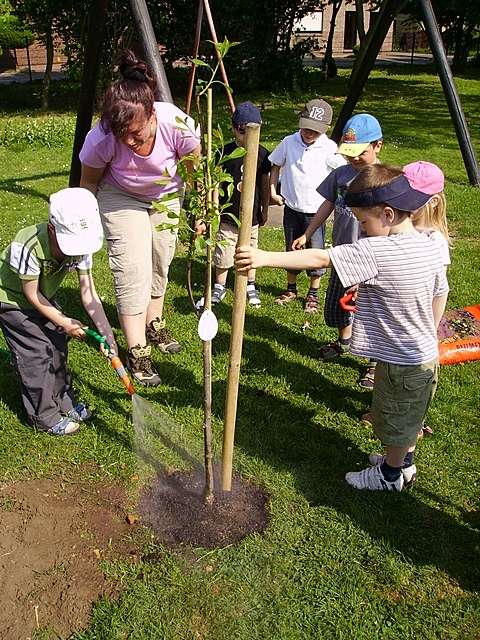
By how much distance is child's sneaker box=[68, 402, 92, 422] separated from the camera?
351cm

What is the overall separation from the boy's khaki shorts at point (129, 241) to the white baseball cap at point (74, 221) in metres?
0.88

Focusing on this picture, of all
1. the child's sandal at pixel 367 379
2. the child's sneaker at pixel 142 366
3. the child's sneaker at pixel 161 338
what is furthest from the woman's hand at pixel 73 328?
the child's sandal at pixel 367 379

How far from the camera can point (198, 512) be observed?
9.45 feet

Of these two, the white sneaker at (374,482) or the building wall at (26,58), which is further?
the building wall at (26,58)

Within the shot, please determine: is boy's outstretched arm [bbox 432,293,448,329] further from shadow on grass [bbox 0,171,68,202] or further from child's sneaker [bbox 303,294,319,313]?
shadow on grass [bbox 0,171,68,202]

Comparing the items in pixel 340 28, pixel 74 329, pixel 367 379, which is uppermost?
pixel 340 28

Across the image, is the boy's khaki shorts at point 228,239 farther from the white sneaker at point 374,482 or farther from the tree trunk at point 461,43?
the tree trunk at point 461,43

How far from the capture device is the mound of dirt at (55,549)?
7.95ft

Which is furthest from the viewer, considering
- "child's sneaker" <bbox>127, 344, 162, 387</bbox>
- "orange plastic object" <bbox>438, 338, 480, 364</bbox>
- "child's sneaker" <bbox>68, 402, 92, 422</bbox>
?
"orange plastic object" <bbox>438, 338, 480, 364</bbox>

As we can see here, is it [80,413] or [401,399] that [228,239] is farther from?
[401,399]

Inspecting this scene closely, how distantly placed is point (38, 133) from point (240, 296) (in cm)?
1118

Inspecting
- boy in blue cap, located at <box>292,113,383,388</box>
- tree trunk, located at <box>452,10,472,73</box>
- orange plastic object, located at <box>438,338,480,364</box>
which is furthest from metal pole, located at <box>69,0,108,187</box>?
tree trunk, located at <box>452,10,472,73</box>

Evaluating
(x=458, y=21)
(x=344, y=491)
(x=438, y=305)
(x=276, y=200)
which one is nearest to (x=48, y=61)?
(x=276, y=200)

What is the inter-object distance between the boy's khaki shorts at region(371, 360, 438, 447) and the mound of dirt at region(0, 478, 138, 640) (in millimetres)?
1277
